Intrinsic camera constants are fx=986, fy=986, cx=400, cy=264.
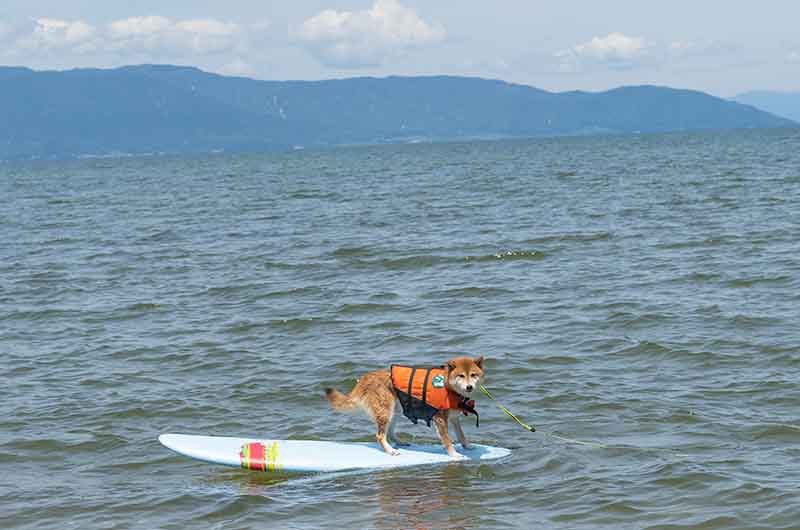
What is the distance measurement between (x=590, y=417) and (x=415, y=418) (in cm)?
266

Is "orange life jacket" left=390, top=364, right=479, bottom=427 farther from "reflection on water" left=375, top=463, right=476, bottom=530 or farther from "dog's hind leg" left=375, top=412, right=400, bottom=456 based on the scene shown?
"reflection on water" left=375, top=463, right=476, bottom=530

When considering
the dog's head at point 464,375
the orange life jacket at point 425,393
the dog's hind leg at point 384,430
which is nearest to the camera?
the dog's head at point 464,375

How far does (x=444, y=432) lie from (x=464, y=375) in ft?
2.84

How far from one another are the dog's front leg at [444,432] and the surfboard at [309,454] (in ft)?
0.23

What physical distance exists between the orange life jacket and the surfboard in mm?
506

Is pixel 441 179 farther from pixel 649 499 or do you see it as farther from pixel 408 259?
pixel 649 499

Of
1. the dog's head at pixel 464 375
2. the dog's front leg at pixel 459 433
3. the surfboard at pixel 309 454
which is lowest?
the surfboard at pixel 309 454

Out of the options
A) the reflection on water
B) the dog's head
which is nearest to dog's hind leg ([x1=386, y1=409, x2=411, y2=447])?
the reflection on water

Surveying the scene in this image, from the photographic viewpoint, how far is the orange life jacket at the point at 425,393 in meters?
10.8

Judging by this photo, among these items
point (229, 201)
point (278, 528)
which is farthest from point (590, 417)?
point (229, 201)

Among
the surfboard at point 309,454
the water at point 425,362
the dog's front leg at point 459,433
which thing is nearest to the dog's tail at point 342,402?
the surfboard at point 309,454

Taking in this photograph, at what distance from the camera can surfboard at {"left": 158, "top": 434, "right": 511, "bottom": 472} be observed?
1098 cm

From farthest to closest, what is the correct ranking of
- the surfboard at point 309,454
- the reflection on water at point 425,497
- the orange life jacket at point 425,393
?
the surfboard at point 309,454, the orange life jacket at point 425,393, the reflection on water at point 425,497

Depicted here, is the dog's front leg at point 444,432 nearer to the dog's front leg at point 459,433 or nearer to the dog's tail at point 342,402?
the dog's front leg at point 459,433
